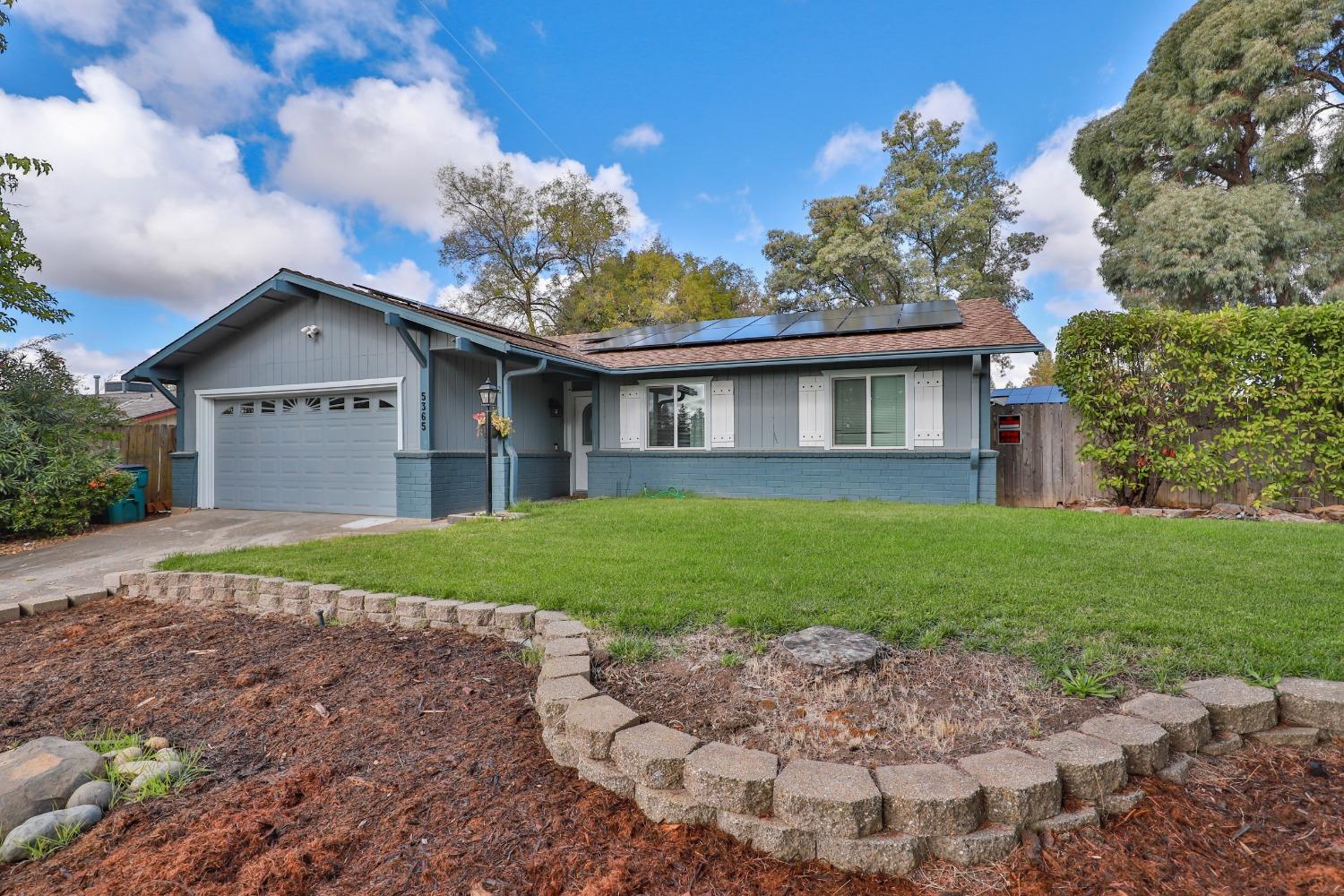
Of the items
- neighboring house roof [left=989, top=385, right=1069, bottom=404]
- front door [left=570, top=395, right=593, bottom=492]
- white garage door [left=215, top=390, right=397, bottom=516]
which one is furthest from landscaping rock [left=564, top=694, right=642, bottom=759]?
neighboring house roof [left=989, top=385, right=1069, bottom=404]

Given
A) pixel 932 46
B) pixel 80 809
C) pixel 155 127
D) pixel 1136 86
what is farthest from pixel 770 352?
pixel 1136 86

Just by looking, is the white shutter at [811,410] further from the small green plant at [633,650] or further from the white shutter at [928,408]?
the small green plant at [633,650]

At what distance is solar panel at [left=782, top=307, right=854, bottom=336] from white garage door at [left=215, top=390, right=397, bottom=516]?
20.8ft

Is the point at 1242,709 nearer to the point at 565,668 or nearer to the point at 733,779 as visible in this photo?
the point at 733,779

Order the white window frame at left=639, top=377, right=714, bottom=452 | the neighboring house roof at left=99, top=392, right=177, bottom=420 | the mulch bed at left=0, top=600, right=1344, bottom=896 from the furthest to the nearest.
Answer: the neighboring house roof at left=99, top=392, right=177, bottom=420 → the white window frame at left=639, top=377, right=714, bottom=452 → the mulch bed at left=0, top=600, right=1344, bottom=896

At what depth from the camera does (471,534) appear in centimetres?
584

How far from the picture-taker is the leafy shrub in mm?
7000

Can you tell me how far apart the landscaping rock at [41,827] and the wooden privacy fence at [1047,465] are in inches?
379

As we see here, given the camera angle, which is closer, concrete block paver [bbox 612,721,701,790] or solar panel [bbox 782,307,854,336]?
concrete block paver [bbox 612,721,701,790]

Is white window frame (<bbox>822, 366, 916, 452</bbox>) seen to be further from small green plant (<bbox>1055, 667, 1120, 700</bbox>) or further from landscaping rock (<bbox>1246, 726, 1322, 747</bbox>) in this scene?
landscaping rock (<bbox>1246, 726, 1322, 747</bbox>)

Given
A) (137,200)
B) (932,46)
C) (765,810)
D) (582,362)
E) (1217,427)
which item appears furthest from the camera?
(932,46)

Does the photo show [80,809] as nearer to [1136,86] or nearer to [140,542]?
[140,542]

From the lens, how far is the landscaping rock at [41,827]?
1.62 m

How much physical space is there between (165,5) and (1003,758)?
37.1 ft
